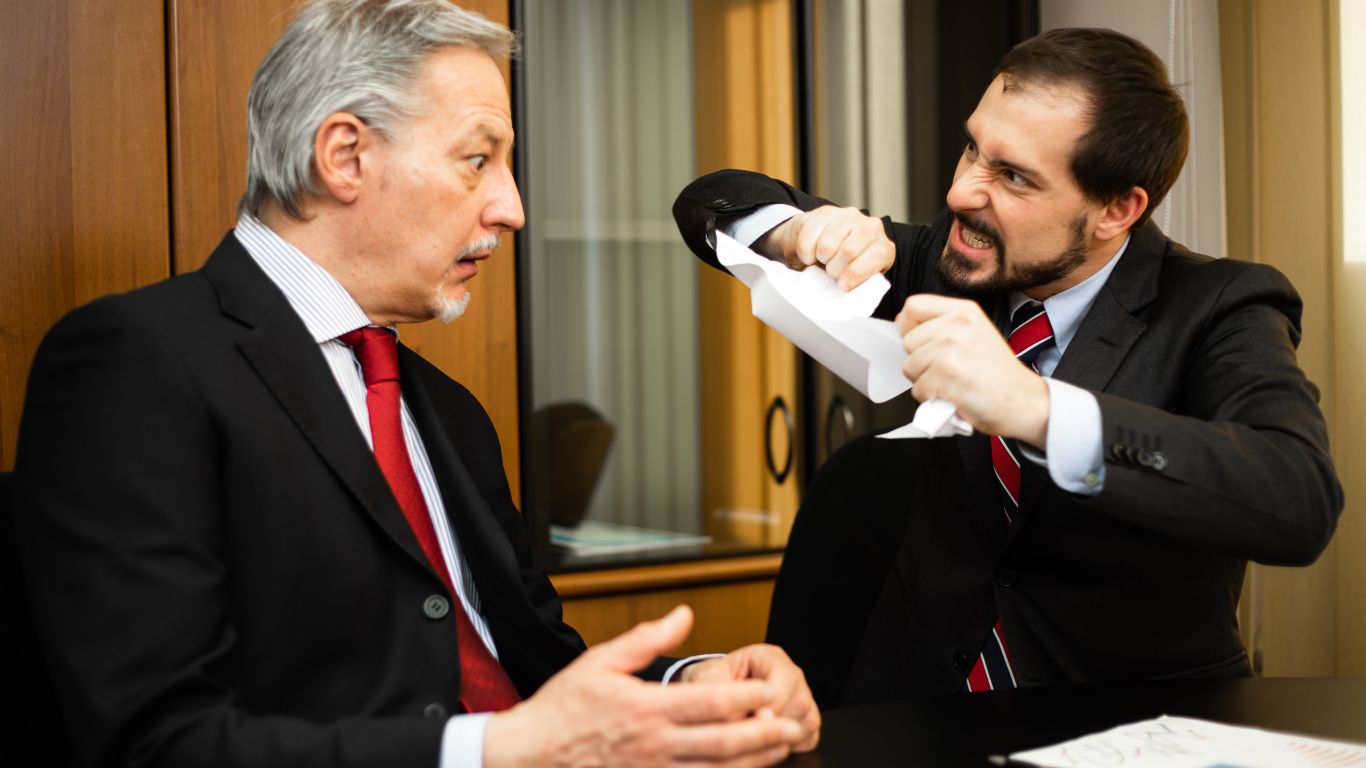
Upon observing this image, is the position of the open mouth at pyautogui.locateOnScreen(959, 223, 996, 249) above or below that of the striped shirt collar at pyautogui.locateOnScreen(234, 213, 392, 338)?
above

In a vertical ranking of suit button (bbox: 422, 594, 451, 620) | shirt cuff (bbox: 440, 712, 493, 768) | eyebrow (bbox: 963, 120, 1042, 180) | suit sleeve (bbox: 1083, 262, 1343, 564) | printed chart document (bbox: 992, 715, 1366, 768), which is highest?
eyebrow (bbox: 963, 120, 1042, 180)

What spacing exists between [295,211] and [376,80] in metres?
0.18

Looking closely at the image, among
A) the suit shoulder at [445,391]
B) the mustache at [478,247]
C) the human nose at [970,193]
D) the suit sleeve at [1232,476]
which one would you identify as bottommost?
the suit sleeve at [1232,476]

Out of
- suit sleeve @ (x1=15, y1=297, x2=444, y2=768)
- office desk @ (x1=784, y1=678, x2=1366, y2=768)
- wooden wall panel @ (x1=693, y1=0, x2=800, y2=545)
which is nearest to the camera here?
suit sleeve @ (x1=15, y1=297, x2=444, y2=768)

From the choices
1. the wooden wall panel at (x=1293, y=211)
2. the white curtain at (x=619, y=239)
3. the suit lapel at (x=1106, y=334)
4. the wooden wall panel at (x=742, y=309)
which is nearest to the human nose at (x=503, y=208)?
the suit lapel at (x=1106, y=334)

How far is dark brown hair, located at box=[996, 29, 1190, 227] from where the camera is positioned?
1.72 m

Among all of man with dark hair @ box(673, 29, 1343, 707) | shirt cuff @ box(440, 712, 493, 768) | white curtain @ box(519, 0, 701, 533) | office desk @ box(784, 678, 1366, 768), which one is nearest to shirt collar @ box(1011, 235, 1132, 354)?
man with dark hair @ box(673, 29, 1343, 707)

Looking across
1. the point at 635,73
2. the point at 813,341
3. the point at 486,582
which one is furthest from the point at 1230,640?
the point at 635,73

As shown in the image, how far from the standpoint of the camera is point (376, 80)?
134cm

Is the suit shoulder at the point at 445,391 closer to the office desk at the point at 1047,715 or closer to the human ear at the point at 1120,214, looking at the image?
the office desk at the point at 1047,715

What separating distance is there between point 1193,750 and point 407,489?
0.84 metres

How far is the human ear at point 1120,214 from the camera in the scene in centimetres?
174

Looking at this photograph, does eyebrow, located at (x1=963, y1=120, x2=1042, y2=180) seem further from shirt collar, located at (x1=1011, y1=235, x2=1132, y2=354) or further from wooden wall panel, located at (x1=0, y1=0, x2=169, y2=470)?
wooden wall panel, located at (x1=0, y1=0, x2=169, y2=470)

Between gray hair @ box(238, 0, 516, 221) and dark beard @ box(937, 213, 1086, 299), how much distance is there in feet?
2.82
